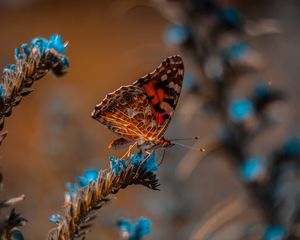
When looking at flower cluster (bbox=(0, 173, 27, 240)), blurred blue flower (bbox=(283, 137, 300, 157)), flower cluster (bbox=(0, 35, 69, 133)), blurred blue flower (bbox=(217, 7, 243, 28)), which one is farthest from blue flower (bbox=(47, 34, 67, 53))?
blurred blue flower (bbox=(283, 137, 300, 157))

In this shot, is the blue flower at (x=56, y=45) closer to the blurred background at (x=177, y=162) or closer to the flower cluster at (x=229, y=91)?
the blurred background at (x=177, y=162)

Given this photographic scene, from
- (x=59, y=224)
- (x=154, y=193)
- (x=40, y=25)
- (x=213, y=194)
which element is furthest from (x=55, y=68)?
(x=40, y=25)

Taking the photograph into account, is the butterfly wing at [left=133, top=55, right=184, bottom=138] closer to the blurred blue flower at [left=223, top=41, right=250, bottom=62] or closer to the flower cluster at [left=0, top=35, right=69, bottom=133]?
the flower cluster at [left=0, top=35, right=69, bottom=133]

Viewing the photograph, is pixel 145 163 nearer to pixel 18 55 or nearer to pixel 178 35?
pixel 18 55

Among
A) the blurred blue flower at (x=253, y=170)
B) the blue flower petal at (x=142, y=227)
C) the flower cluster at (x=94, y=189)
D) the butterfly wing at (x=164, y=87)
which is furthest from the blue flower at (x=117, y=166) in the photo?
the blurred blue flower at (x=253, y=170)

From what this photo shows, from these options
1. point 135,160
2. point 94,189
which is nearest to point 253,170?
point 135,160

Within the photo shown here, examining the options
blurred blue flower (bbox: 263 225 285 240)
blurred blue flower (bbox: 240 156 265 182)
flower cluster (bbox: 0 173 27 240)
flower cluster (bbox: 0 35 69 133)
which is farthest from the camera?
blurred blue flower (bbox: 240 156 265 182)
